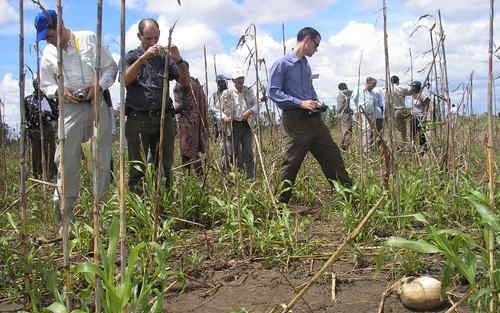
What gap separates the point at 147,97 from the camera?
3.80 meters

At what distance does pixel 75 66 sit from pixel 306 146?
6.18 ft

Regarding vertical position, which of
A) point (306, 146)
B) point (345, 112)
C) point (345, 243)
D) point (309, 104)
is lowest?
point (345, 243)

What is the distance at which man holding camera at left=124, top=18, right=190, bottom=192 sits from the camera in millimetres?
3742

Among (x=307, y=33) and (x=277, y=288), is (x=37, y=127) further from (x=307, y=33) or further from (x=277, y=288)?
(x=277, y=288)

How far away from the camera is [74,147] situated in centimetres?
329

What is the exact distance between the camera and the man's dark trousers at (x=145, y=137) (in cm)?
385

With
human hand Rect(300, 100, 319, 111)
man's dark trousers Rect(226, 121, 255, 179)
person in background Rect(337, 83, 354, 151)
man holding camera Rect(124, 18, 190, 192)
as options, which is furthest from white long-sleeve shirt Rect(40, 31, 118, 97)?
person in background Rect(337, 83, 354, 151)

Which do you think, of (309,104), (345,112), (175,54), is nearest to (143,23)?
(175,54)

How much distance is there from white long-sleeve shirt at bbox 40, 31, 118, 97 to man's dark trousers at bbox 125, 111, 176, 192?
54cm

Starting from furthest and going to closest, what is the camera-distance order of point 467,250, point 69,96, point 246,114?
point 246,114 < point 69,96 < point 467,250

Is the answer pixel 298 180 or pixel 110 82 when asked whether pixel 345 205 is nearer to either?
pixel 298 180

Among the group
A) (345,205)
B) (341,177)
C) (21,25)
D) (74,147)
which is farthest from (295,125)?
(21,25)

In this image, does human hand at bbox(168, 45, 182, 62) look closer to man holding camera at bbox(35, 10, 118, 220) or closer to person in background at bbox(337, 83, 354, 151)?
man holding camera at bbox(35, 10, 118, 220)

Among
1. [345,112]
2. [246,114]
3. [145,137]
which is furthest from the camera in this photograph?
[345,112]
